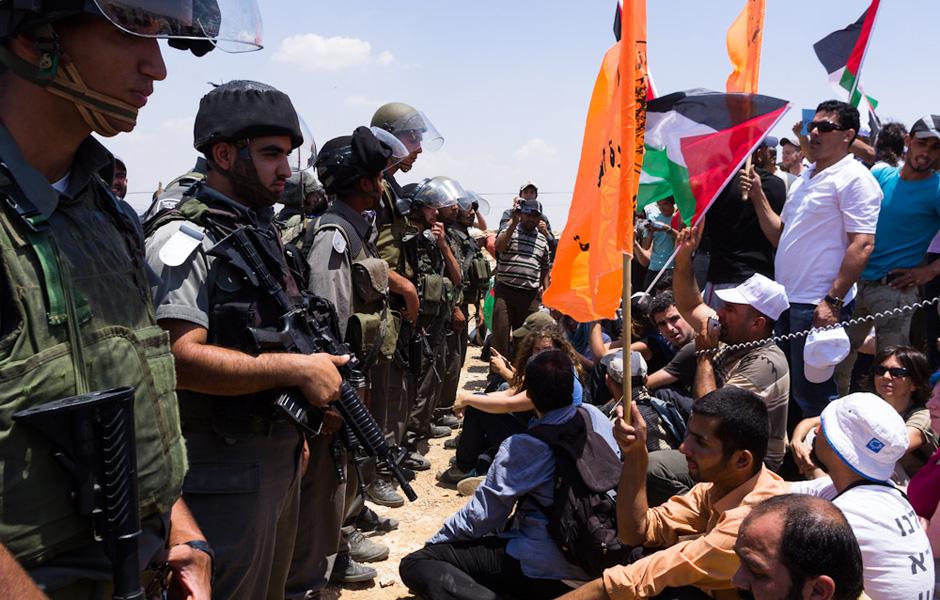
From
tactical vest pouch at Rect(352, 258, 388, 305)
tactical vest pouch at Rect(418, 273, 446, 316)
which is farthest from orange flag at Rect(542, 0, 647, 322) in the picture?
tactical vest pouch at Rect(418, 273, 446, 316)

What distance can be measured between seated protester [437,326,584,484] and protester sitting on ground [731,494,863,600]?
9.46 ft

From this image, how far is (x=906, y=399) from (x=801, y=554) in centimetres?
231

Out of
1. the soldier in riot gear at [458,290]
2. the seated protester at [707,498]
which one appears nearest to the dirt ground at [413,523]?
the soldier in riot gear at [458,290]

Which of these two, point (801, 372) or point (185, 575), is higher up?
point (185, 575)

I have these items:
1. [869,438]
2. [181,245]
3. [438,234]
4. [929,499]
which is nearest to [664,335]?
[438,234]

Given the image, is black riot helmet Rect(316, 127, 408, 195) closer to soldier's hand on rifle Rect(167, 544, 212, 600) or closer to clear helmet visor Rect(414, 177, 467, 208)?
clear helmet visor Rect(414, 177, 467, 208)

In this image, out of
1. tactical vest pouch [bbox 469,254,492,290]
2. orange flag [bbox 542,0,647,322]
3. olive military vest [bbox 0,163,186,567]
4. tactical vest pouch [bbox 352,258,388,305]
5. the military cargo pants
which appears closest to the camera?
olive military vest [bbox 0,163,186,567]

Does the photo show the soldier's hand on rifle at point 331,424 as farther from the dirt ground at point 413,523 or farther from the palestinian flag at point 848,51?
the palestinian flag at point 848,51

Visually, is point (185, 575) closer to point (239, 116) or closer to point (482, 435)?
point (239, 116)

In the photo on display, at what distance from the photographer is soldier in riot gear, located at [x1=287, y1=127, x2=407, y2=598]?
3.49 meters

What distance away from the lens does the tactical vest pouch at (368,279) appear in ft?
12.9

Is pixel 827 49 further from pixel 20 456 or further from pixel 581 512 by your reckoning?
pixel 20 456

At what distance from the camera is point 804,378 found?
451 centimetres

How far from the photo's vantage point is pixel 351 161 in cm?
393
